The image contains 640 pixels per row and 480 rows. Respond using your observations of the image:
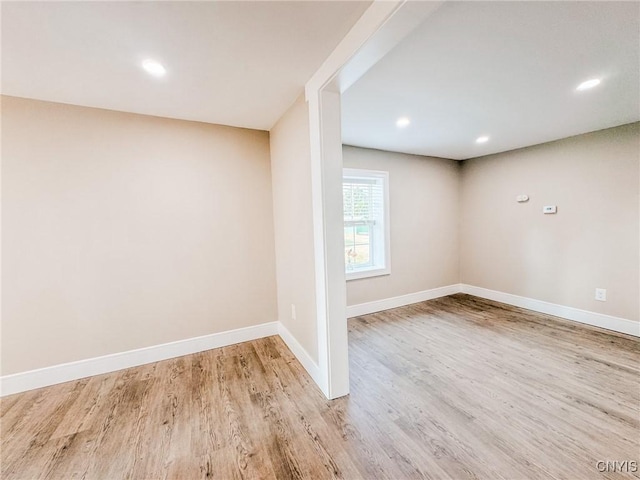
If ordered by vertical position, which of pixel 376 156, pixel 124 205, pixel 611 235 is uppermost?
pixel 376 156

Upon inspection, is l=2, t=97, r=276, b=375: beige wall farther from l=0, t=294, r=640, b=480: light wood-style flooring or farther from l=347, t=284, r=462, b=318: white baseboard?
l=347, t=284, r=462, b=318: white baseboard

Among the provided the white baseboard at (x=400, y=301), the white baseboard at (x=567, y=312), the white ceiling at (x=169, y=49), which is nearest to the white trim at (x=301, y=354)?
the white baseboard at (x=400, y=301)

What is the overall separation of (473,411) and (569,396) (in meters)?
0.79

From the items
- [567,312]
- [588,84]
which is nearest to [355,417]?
[588,84]

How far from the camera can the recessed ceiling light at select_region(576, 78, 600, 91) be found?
1890 mm

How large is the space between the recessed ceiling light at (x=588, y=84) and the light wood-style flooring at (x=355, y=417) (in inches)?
91.5

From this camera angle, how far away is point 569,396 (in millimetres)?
1865

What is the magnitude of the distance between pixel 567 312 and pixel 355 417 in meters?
3.37

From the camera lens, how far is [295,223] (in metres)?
2.37

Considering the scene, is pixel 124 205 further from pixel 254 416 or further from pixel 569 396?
pixel 569 396

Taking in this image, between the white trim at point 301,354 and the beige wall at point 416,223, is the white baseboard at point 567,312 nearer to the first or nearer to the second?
the beige wall at point 416,223

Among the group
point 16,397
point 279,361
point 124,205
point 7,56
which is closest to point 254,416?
point 279,361

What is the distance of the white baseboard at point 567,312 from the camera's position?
2844 mm

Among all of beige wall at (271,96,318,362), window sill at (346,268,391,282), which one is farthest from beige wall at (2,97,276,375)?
window sill at (346,268,391,282)
